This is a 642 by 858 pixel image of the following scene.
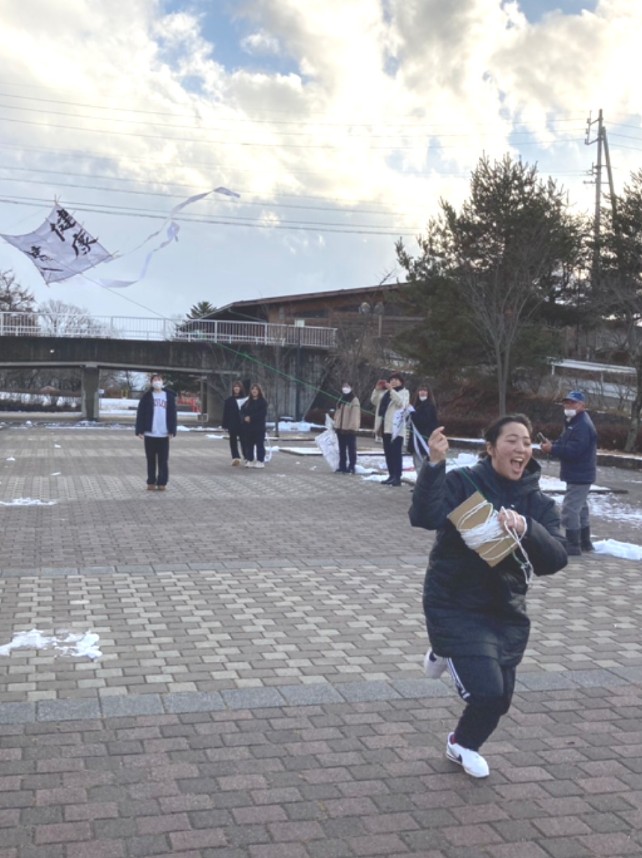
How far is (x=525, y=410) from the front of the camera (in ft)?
101

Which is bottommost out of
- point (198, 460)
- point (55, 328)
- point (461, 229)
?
point (198, 460)

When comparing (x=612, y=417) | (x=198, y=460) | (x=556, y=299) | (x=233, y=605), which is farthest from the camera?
(x=556, y=299)

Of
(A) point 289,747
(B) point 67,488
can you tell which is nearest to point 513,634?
(A) point 289,747

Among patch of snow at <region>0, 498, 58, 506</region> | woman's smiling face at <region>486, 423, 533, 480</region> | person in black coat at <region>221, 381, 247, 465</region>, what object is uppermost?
woman's smiling face at <region>486, 423, 533, 480</region>

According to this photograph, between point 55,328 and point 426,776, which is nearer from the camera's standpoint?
point 426,776

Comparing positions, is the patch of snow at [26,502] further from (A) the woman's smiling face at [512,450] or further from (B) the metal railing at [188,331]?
(B) the metal railing at [188,331]

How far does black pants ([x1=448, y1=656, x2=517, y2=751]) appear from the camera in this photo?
3.83m

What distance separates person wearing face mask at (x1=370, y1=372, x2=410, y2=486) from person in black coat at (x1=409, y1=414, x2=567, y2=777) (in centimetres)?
1114

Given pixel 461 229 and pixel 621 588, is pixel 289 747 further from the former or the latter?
pixel 461 229

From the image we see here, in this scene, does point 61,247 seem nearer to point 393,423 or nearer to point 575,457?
point 393,423

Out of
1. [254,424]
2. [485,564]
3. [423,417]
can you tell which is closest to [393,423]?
[423,417]

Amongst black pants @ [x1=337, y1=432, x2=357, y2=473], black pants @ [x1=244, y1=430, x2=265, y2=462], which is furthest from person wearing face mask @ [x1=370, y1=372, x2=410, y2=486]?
black pants @ [x1=244, y1=430, x2=265, y2=462]

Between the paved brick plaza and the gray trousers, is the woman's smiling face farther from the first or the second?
the gray trousers

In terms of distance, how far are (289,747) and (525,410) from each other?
27.5 metres
